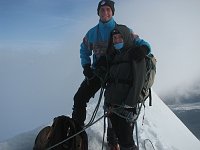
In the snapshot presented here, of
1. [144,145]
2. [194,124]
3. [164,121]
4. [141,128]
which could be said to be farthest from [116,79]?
[194,124]

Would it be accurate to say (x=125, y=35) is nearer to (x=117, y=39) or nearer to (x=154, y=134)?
(x=117, y=39)

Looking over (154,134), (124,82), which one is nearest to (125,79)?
(124,82)

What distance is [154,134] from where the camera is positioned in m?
8.60

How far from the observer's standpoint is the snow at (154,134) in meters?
7.14

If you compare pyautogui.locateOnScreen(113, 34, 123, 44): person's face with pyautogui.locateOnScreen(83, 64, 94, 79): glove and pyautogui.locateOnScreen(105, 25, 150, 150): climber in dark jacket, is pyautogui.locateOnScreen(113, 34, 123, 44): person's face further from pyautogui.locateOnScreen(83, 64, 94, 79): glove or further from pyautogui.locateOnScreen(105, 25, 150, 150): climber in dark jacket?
pyautogui.locateOnScreen(83, 64, 94, 79): glove

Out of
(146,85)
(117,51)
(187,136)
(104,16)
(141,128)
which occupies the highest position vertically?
(104,16)

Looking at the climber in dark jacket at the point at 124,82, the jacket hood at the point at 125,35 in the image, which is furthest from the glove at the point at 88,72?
the jacket hood at the point at 125,35

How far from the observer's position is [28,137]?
7.43m

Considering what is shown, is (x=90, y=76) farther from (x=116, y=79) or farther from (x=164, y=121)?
(x=164, y=121)

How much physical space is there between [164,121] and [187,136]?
106 centimetres

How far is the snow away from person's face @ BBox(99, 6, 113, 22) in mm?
1966

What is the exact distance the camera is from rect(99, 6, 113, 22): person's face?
20.3 feet

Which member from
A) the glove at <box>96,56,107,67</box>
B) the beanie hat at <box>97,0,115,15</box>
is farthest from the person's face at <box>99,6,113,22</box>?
the glove at <box>96,56,107,67</box>

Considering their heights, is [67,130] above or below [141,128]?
above
